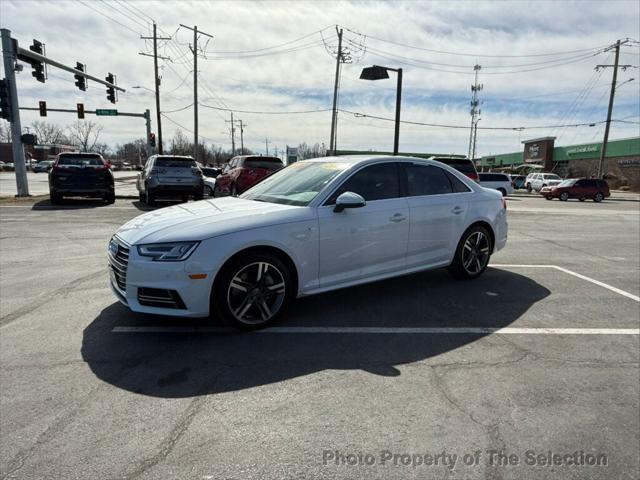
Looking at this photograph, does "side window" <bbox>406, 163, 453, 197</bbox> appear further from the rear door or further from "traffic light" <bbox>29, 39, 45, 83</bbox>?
"traffic light" <bbox>29, 39, 45, 83</bbox>

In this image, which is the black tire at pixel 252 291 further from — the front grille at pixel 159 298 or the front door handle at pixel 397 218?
the front door handle at pixel 397 218

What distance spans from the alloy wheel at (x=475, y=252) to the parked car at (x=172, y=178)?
11.0 m

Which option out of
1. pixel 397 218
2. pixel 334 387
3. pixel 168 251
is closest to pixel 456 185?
pixel 397 218

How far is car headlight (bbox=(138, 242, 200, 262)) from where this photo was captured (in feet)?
11.6

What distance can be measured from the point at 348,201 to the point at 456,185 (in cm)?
220

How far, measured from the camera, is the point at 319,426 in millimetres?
2562

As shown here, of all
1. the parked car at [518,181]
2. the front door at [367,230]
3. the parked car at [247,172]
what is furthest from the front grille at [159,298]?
the parked car at [518,181]

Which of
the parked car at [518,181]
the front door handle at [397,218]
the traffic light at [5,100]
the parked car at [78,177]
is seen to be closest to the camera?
the front door handle at [397,218]

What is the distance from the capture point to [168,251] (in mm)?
3568

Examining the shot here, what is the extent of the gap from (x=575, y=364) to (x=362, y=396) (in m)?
1.91

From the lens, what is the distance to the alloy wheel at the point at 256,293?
3797 mm

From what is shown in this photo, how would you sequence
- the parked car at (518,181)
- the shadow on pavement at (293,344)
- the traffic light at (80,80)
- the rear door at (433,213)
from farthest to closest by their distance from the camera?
1. the parked car at (518,181)
2. the traffic light at (80,80)
3. the rear door at (433,213)
4. the shadow on pavement at (293,344)

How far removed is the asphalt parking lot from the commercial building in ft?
181

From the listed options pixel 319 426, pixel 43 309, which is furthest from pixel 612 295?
pixel 43 309
